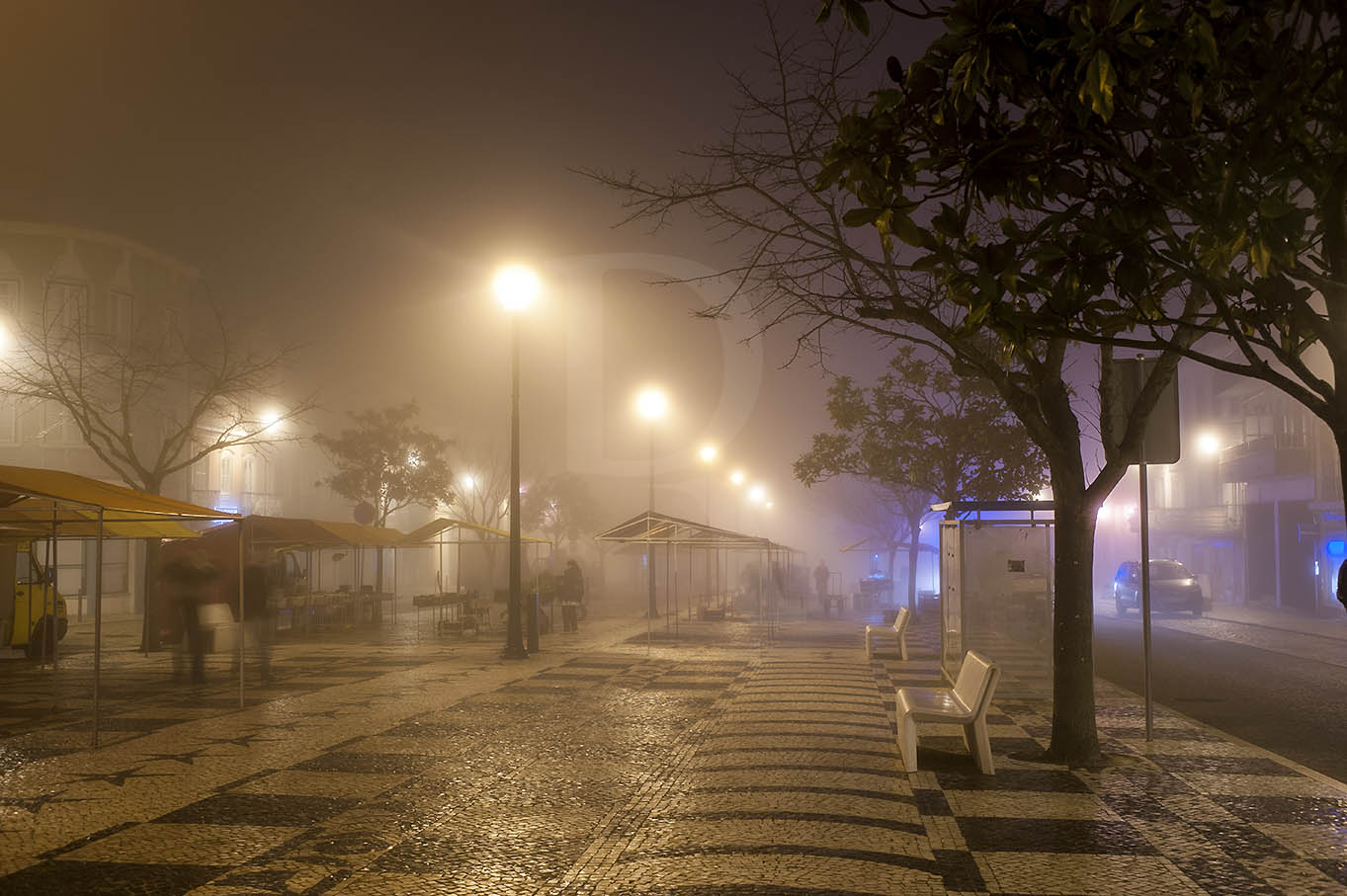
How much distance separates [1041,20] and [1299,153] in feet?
4.38

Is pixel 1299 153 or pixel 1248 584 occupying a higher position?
pixel 1299 153

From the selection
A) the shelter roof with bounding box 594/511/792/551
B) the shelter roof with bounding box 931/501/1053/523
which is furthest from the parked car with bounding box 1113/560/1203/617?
the shelter roof with bounding box 931/501/1053/523

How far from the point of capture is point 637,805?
25.7 feet

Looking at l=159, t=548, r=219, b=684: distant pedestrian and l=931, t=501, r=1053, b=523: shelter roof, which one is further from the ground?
l=931, t=501, r=1053, b=523: shelter roof

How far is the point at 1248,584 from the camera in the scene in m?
43.2

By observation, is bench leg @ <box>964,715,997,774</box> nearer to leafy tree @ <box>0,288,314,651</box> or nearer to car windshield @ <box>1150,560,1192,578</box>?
leafy tree @ <box>0,288,314,651</box>

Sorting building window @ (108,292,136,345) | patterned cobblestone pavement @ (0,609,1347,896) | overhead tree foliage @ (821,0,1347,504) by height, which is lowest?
patterned cobblestone pavement @ (0,609,1347,896)

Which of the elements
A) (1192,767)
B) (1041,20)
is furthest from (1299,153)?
(1192,767)

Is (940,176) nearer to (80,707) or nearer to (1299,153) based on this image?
(1299,153)

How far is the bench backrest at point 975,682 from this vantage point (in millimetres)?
8945

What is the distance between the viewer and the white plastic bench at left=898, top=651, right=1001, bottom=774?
8.98 metres

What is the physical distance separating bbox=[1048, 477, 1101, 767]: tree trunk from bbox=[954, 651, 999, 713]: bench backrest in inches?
24.7

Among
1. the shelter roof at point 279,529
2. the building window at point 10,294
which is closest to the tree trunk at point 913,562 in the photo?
the shelter roof at point 279,529

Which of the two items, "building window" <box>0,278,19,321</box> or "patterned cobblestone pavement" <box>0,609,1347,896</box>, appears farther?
"building window" <box>0,278,19,321</box>
